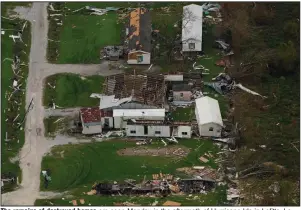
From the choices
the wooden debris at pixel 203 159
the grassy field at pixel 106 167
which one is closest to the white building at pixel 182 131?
the grassy field at pixel 106 167

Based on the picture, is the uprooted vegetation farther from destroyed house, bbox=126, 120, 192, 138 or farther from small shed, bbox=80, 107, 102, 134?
small shed, bbox=80, 107, 102, 134

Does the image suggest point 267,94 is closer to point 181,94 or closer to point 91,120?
point 181,94

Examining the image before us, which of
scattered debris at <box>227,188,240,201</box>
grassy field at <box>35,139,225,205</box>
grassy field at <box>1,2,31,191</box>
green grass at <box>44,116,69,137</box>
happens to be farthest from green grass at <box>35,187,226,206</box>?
green grass at <box>44,116,69,137</box>

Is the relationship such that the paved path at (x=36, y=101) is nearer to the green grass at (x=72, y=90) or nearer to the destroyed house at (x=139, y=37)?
the green grass at (x=72, y=90)

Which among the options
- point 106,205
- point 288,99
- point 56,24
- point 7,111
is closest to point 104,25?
point 56,24

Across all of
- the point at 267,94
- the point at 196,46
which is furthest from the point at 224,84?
the point at 196,46
